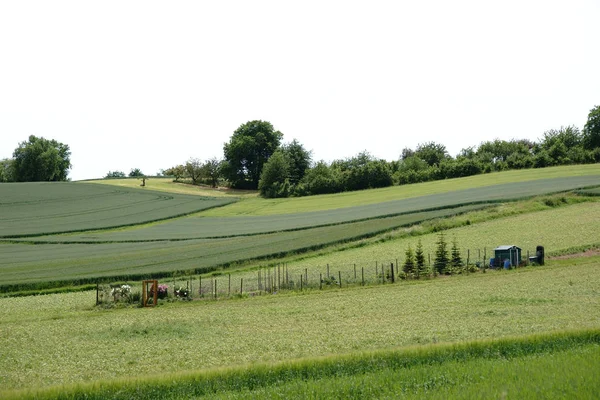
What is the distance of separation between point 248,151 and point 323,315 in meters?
125

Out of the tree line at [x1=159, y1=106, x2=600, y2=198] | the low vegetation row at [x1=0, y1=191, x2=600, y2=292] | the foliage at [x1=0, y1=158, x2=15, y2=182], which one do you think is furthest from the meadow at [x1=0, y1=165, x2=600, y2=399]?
the foliage at [x1=0, y1=158, x2=15, y2=182]

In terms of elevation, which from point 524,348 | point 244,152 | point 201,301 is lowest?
point 201,301

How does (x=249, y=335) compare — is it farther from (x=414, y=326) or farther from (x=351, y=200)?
(x=351, y=200)

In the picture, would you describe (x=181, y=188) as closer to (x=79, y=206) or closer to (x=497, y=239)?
(x=79, y=206)

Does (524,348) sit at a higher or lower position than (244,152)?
lower

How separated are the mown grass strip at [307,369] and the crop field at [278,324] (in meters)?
2.01

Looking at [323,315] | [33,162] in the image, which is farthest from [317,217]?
[33,162]

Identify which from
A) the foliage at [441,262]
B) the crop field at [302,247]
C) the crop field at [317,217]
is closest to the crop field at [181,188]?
the crop field at [317,217]

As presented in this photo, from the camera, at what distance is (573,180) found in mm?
85562

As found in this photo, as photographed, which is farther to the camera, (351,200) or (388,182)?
(388,182)

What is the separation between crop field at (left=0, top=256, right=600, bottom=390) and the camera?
20.4m

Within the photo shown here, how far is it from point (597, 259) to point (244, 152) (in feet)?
377

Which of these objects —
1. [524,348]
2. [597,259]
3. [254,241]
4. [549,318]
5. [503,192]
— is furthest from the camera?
[503,192]

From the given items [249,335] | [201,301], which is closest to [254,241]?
[201,301]
